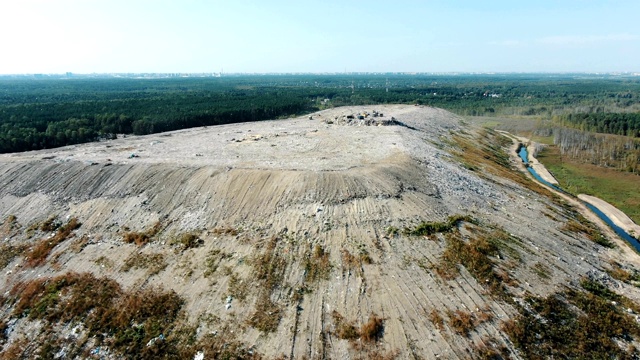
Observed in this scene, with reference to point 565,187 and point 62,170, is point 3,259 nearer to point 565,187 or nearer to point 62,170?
point 62,170

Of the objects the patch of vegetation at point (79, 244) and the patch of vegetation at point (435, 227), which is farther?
the patch of vegetation at point (79, 244)

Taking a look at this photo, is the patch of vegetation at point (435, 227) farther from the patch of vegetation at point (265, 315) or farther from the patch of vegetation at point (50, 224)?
the patch of vegetation at point (50, 224)

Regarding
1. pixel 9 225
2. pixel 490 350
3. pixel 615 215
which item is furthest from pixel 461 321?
pixel 9 225

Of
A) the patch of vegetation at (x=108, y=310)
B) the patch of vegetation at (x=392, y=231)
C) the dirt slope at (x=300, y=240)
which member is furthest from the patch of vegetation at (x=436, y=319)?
the patch of vegetation at (x=108, y=310)

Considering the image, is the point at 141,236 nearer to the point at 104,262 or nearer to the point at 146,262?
the point at 104,262

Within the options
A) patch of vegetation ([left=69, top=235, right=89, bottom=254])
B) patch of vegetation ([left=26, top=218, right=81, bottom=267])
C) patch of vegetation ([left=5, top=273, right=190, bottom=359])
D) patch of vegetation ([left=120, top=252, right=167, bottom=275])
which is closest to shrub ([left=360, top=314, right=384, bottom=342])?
patch of vegetation ([left=5, top=273, right=190, bottom=359])

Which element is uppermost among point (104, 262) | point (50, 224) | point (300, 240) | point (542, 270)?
point (300, 240)

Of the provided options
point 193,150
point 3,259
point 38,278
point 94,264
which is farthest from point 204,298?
point 193,150
